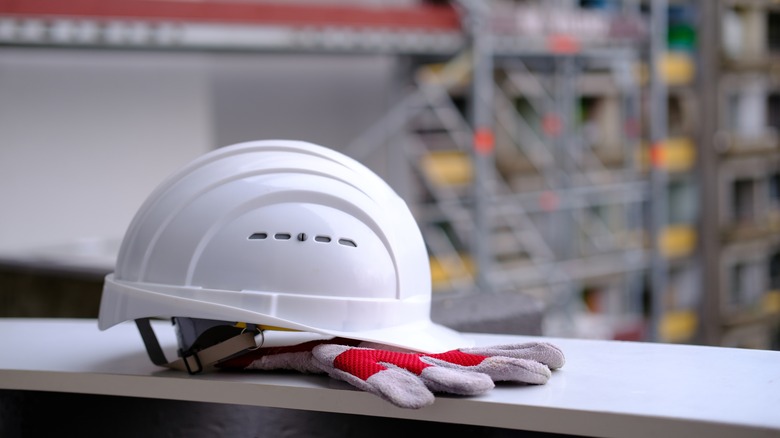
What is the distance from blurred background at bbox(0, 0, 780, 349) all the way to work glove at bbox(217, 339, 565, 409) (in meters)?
0.62

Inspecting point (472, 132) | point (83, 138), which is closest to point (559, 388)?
point (83, 138)

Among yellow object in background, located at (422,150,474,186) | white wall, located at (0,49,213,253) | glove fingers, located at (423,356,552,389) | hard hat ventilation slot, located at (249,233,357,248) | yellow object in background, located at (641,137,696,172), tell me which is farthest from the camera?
yellow object in background, located at (641,137,696,172)

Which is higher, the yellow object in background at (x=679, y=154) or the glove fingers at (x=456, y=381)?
the yellow object in background at (x=679, y=154)

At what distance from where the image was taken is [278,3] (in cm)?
392

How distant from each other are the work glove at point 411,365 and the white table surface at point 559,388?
13mm

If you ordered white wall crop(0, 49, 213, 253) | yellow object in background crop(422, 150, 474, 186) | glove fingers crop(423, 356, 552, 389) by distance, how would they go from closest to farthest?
glove fingers crop(423, 356, 552, 389), white wall crop(0, 49, 213, 253), yellow object in background crop(422, 150, 474, 186)

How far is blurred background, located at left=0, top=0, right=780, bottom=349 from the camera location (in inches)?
134

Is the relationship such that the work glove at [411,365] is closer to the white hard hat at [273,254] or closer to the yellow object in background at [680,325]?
the white hard hat at [273,254]

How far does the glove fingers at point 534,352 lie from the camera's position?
1.09 meters

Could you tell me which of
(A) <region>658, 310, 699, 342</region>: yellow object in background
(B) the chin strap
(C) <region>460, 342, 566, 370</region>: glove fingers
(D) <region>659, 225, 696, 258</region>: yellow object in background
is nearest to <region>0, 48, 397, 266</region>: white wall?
(B) the chin strap

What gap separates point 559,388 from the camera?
102 cm

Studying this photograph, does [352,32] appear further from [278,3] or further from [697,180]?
[697,180]

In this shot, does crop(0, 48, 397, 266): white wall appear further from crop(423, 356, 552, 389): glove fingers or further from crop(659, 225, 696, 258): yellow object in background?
crop(659, 225, 696, 258): yellow object in background

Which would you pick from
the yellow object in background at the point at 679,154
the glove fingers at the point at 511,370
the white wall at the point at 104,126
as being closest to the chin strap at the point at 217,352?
the glove fingers at the point at 511,370
